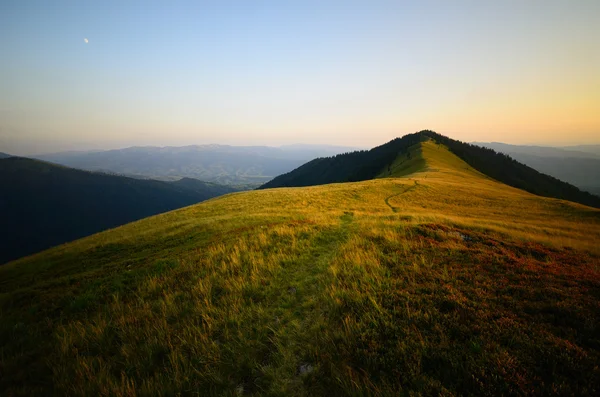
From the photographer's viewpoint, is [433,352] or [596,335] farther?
[596,335]

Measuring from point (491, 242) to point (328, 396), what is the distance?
1078 centimetres

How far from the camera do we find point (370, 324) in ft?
17.0

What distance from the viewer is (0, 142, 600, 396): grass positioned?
13.3ft

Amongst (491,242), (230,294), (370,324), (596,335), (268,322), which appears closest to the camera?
(596,335)

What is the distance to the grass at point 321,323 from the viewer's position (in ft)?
13.3

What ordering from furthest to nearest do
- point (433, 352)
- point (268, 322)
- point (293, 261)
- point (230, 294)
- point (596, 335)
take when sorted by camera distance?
point (293, 261)
point (230, 294)
point (268, 322)
point (596, 335)
point (433, 352)

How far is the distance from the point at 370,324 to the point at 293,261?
15.8 feet

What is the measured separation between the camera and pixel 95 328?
19.8 feet

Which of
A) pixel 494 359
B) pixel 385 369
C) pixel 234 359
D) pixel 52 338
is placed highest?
pixel 494 359

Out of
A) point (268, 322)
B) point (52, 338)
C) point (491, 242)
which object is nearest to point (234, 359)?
point (268, 322)

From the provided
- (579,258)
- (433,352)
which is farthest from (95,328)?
(579,258)

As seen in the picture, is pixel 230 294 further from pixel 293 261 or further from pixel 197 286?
pixel 293 261

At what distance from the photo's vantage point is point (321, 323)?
5469mm

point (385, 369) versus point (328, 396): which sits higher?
point (385, 369)
